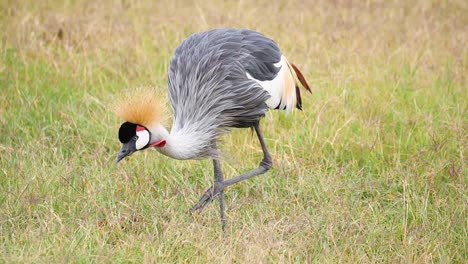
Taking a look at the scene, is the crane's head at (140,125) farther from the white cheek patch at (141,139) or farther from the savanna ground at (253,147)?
the savanna ground at (253,147)

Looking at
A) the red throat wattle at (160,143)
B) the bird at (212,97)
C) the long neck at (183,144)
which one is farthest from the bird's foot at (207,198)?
the red throat wattle at (160,143)

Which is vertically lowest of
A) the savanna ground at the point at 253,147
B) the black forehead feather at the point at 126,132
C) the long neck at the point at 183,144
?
the savanna ground at the point at 253,147

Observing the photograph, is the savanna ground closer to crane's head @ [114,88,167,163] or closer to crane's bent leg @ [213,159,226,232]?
crane's bent leg @ [213,159,226,232]

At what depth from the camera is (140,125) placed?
282cm

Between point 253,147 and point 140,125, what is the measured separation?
1.04 m

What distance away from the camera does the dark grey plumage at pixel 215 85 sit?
3.05m

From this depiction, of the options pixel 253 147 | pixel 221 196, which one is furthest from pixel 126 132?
pixel 253 147

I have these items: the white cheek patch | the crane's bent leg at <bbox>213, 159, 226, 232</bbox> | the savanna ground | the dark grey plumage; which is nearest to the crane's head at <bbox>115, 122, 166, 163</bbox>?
the white cheek patch

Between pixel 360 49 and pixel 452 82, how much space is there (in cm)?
67

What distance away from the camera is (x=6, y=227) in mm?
2848

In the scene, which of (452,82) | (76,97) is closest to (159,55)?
(76,97)

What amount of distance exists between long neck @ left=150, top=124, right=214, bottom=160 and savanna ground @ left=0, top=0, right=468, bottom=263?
27cm

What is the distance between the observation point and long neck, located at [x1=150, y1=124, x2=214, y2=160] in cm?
282

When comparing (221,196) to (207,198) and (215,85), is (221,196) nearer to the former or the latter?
(207,198)
